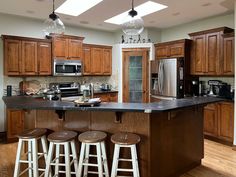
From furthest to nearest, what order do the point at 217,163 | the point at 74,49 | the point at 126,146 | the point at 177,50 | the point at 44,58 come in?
the point at 74,49, the point at 177,50, the point at 44,58, the point at 217,163, the point at 126,146

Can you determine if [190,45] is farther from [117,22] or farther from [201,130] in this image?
[201,130]

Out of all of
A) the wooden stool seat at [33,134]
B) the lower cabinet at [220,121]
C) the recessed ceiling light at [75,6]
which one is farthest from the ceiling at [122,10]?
the wooden stool seat at [33,134]

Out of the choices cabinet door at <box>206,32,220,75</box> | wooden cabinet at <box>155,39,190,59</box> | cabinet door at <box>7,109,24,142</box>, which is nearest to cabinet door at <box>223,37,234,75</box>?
cabinet door at <box>206,32,220,75</box>

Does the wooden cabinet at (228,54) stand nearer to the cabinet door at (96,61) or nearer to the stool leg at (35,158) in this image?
the cabinet door at (96,61)

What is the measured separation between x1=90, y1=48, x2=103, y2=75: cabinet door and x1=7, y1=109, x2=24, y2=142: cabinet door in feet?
7.98

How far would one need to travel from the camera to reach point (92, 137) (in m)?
2.42

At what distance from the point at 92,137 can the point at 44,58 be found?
3.44 m

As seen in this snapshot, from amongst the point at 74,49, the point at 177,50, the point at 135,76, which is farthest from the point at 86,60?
the point at 177,50

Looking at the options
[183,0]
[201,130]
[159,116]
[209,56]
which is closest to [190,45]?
[209,56]

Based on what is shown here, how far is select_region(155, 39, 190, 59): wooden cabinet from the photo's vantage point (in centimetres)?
513

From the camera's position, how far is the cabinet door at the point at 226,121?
4.17 meters

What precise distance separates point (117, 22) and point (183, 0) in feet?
7.08

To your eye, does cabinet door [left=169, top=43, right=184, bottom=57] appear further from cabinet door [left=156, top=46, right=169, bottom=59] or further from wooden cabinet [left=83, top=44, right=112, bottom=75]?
wooden cabinet [left=83, top=44, right=112, bottom=75]

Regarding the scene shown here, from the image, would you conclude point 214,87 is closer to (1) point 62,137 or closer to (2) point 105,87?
(2) point 105,87
